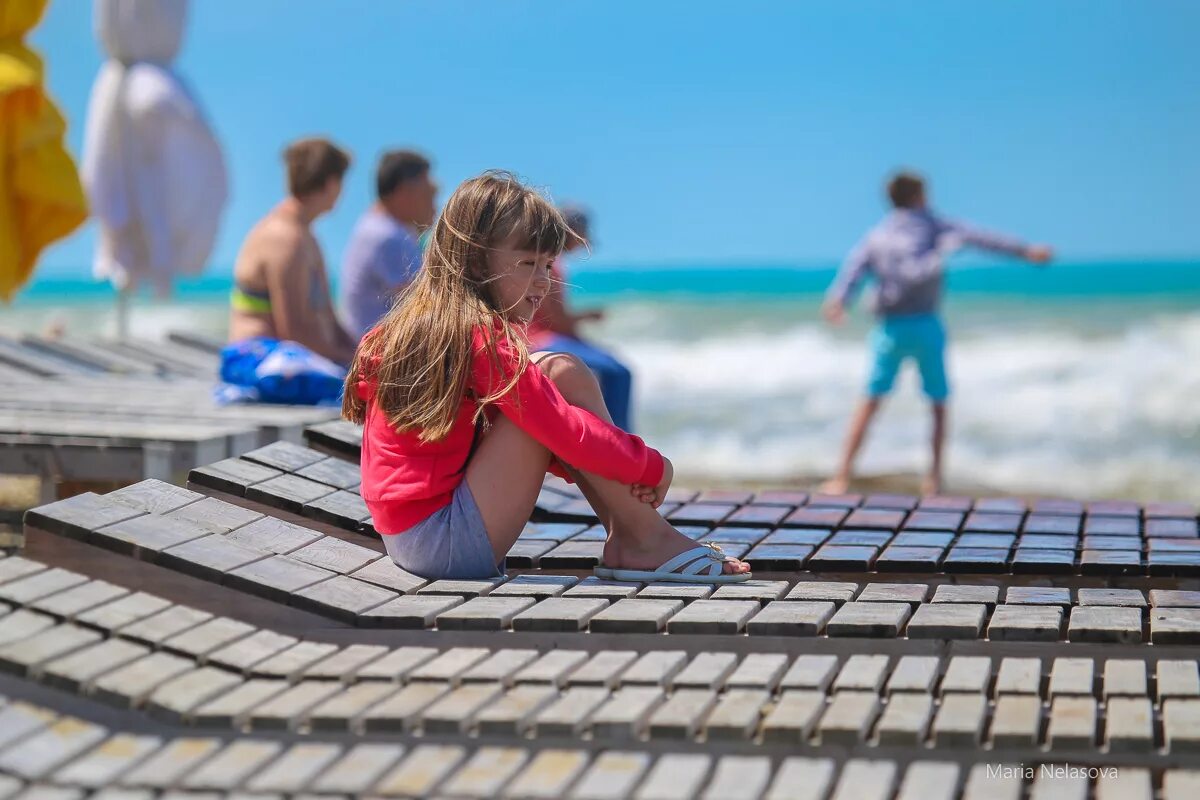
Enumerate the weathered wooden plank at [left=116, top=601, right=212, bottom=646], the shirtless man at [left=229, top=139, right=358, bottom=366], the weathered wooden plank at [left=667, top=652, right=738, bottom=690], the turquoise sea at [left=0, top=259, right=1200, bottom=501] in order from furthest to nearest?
the turquoise sea at [left=0, top=259, right=1200, bottom=501] → the shirtless man at [left=229, top=139, right=358, bottom=366] → the weathered wooden plank at [left=116, top=601, right=212, bottom=646] → the weathered wooden plank at [left=667, top=652, right=738, bottom=690]

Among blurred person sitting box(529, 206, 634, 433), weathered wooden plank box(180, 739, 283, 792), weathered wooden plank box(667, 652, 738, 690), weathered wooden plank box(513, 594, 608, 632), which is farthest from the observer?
blurred person sitting box(529, 206, 634, 433)

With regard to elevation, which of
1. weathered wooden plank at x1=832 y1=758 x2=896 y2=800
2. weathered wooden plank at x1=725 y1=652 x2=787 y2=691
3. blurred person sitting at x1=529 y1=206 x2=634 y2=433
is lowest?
→ blurred person sitting at x1=529 y1=206 x2=634 y2=433

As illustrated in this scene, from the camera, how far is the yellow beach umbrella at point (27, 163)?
7250 mm

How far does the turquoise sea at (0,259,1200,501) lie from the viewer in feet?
48.6

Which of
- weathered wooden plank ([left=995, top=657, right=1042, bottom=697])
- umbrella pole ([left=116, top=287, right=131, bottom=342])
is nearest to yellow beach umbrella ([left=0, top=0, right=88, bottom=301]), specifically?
umbrella pole ([left=116, top=287, right=131, bottom=342])

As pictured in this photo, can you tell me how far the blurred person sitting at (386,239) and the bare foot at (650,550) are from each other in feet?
11.2

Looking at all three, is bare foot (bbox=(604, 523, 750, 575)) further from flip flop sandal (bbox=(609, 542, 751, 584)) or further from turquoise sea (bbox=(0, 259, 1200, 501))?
turquoise sea (bbox=(0, 259, 1200, 501))

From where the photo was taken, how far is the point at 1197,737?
2721 millimetres

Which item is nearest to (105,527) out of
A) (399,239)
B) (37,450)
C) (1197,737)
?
(37,450)

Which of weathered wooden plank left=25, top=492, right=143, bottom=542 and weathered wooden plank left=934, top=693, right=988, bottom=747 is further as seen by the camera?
weathered wooden plank left=25, top=492, right=143, bottom=542

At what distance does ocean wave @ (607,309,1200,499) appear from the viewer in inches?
574

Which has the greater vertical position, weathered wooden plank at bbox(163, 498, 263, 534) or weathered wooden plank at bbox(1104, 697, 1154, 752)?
weathered wooden plank at bbox(1104, 697, 1154, 752)

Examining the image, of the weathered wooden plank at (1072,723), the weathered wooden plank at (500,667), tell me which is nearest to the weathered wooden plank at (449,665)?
the weathered wooden plank at (500,667)

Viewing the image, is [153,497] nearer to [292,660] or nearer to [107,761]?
[292,660]
